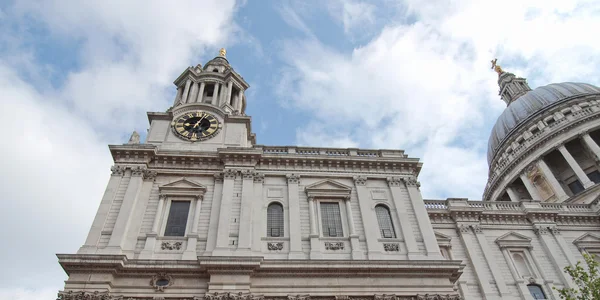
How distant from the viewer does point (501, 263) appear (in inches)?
1057

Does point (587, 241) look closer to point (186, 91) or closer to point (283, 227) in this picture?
point (283, 227)

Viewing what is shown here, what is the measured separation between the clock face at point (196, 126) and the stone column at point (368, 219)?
10.4 m

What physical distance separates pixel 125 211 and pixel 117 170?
129 inches

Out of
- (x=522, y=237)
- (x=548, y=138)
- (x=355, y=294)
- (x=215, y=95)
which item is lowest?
(x=355, y=294)

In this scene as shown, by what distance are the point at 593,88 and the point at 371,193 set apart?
4606cm

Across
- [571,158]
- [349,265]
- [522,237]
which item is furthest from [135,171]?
[571,158]

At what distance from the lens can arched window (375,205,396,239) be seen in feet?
73.3

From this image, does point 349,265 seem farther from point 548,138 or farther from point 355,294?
point 548,138

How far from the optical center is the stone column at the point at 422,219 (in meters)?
21.3

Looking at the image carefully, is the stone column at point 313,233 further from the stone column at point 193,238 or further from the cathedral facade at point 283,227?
the stone column at point 193,238

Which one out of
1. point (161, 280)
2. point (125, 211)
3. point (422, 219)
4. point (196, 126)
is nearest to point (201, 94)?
point (196, 126)

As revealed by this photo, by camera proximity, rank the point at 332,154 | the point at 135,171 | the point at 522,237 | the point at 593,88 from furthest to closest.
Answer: the point at 593,88 → the point at 522,237 → the point at 332,154 → the point at 135,171

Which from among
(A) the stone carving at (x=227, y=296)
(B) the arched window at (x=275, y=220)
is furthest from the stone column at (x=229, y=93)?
(A) the stone carving at (x=227, y=296)

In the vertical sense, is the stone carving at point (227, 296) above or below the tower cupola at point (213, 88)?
below
